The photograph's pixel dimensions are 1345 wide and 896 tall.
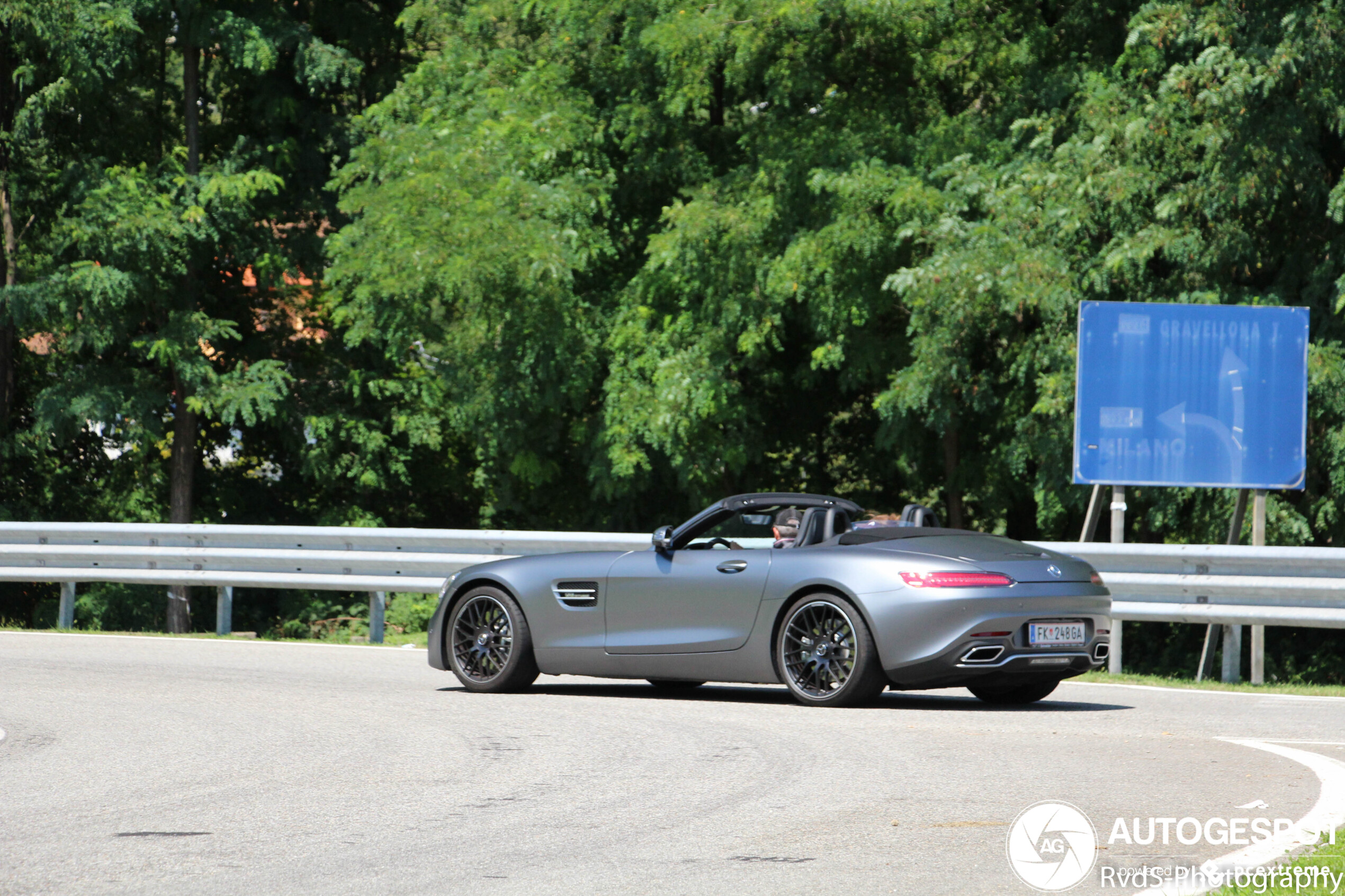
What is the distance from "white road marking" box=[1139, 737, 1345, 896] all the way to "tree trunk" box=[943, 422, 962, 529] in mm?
11167

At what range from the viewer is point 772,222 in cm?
1775

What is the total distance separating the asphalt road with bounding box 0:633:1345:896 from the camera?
5.31 meters

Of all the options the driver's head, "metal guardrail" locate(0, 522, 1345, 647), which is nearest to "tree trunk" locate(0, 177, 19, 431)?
"metal guardrail" locate(0, 522, 1345, 647)

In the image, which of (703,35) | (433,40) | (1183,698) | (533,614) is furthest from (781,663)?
(433,40)

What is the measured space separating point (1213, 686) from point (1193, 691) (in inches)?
23.3

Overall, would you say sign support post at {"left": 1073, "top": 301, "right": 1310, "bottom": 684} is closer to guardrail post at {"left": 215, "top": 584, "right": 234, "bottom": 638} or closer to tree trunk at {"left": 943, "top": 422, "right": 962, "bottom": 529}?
tree trunk at {"left": 943, "top": 422, "right": 962, "bottom": 529}

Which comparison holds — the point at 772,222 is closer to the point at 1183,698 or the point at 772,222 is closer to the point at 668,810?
the point at 1183,698

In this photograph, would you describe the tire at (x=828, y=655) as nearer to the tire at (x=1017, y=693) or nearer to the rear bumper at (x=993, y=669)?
the rear bumper at (x=993, y=669)

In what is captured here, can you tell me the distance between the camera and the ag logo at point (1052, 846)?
5.16m

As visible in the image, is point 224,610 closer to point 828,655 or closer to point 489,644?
point 489,644

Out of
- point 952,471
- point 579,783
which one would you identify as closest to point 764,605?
point 579,783

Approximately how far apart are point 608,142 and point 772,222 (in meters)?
3.20

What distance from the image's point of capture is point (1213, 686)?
38.6 feet

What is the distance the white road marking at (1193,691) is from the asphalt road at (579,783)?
15cm
